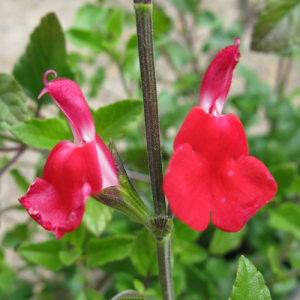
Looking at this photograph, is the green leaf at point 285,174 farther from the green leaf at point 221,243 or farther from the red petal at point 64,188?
the red petal at point 64,188

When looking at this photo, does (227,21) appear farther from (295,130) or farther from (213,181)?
(213,181)

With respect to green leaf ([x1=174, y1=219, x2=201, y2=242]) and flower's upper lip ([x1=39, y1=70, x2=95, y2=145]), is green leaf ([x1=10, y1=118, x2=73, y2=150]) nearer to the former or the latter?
flower's upper lip ([x1=39, y1=70, x2=95, y2=145])

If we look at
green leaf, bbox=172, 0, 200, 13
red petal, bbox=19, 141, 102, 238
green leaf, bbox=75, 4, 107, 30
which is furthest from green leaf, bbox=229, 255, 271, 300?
green leaf, bbox=172, 0, 200, 13

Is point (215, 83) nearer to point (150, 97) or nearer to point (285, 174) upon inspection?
point (150, 97)

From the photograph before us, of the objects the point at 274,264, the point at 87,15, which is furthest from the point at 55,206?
the point at 87,15

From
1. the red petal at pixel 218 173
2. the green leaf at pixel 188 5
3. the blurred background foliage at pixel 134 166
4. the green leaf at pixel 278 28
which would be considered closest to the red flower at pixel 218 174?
the red petal at pixel 218 173

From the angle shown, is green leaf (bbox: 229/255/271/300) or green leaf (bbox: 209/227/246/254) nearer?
green leaf (bbox: 229/255/271/300)

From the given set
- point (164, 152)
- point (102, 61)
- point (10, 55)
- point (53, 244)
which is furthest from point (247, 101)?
point (10, 55)
